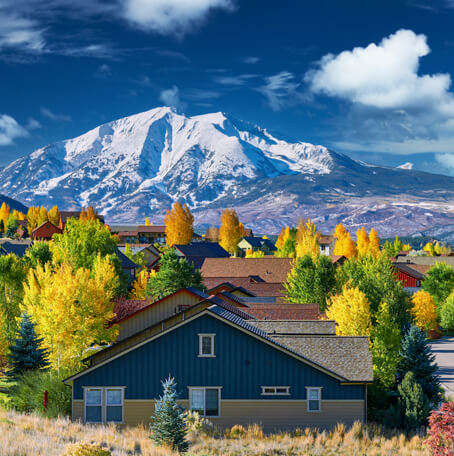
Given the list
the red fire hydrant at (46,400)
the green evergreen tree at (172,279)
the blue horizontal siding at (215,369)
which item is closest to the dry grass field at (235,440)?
the red fire hydrant at (46,400)

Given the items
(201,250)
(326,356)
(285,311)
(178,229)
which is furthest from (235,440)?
(178,229)

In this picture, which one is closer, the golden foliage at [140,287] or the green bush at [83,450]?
the green bush at [83,450]

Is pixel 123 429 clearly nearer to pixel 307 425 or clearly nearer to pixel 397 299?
pixel 307 425

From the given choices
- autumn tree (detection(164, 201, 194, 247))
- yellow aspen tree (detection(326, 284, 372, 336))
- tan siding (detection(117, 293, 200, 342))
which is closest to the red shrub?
yellow aspen tree (detection(326, 284, 372, 336))

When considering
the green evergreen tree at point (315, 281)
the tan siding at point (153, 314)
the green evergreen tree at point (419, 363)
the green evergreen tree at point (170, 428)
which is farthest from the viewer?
the green evergreen tree at point (315, 281)

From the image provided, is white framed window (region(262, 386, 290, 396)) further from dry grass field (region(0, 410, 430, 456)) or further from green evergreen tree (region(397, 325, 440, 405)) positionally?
green evergreen tree (region(397, 325, 440, 405))

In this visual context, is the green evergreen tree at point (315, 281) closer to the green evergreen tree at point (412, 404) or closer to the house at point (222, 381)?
the green evergreen tree at point (412, 404)

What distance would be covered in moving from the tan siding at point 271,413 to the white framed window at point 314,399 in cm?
22

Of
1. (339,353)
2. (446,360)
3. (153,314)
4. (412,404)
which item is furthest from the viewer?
(446,360)

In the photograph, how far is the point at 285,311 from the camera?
185ft

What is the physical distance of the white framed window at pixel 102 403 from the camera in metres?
32.7

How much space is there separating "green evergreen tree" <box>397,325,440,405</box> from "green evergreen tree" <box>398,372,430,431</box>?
2.21 metres

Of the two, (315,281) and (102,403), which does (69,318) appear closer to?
(102,403)

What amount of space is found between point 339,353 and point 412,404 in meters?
4.88
